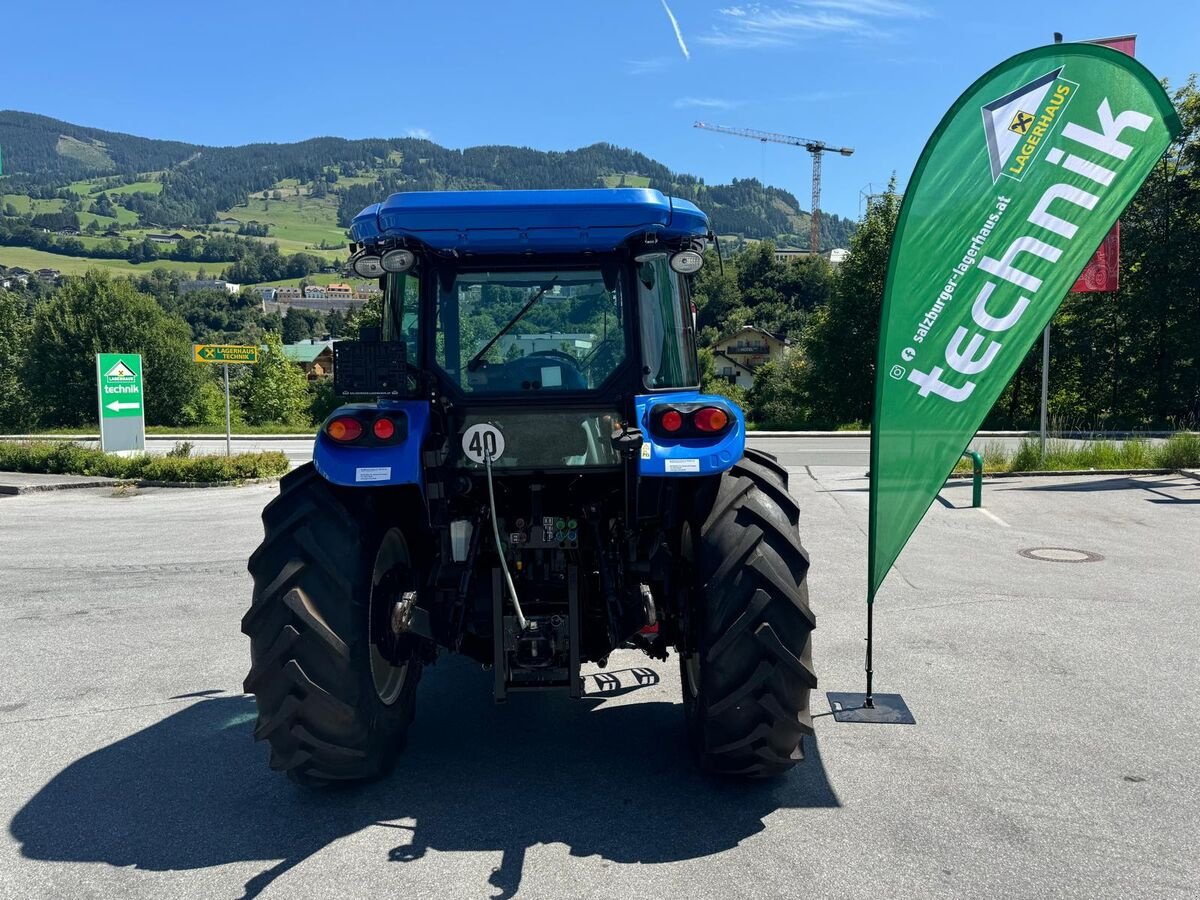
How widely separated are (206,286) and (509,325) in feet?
436

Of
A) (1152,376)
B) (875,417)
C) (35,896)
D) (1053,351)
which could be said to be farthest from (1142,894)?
(1053,351)

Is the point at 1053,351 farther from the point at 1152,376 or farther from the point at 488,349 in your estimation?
the point at 488,349

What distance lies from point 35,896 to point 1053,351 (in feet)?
114

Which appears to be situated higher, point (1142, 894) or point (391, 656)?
point (391, 656)

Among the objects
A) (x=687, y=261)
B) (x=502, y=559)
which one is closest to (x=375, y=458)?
(x=502, y=559)

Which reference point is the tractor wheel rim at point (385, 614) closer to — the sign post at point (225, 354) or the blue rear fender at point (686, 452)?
the blue rear fender at point (686, 452)

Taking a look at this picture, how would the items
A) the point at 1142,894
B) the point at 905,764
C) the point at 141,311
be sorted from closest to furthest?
the point at 1142,894, the point at 905,764, the point at 141,311

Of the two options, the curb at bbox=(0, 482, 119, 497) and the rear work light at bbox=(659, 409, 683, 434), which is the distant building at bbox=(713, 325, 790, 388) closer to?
the curb at bbox=(0, 482, 119, 497)

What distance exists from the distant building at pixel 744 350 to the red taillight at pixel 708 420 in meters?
84.7

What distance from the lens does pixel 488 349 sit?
4340 mm

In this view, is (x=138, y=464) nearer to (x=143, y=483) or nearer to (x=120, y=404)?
(x=143, y=483)

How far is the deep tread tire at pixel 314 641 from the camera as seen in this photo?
3.75m

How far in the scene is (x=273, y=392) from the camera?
51.9 m

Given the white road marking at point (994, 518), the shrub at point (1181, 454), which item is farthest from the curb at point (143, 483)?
the shrub at point (1181, 454)
